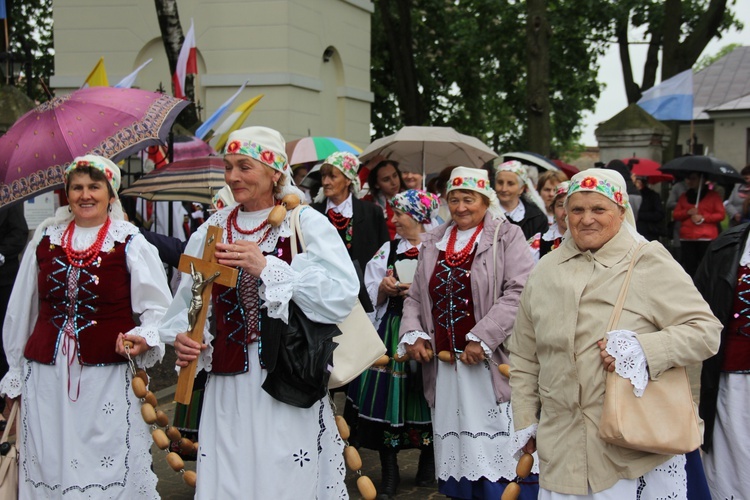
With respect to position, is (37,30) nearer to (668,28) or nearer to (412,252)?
(668,28)

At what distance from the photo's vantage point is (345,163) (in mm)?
7992

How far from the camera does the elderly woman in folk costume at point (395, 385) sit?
6.96 m

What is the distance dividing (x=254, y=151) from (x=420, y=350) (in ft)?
6.64

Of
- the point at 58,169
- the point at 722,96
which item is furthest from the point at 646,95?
the point at 722,96

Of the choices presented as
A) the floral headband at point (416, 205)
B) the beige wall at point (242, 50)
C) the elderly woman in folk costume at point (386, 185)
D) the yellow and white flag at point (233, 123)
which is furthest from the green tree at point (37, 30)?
the floral headband at point (416, 205)

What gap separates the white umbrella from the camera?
10.5 metres

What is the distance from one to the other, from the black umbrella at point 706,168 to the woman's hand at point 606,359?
10542 millimetres

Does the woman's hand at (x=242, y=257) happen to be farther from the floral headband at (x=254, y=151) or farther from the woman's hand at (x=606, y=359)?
the woman's hand at (x=606, y=359)

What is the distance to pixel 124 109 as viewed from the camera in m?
6.37

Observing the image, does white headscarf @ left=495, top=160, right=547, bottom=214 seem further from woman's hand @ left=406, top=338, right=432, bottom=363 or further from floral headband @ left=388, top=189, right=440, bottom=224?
woman's hand @ left=406, top=338, right=432, bottom=363

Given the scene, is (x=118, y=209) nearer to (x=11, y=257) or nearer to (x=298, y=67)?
(x=11, y=257)

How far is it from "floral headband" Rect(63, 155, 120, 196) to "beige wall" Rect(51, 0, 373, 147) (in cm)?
1209

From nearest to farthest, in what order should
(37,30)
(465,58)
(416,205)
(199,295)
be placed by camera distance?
(199,295), (416,205), (37,30), (465,58)

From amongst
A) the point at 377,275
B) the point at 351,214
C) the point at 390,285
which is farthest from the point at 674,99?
the point at 390,285
